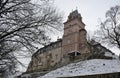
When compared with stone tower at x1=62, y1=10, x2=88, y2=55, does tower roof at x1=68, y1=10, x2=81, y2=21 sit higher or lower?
higher

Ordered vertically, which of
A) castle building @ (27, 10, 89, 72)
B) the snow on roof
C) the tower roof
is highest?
the tower roof

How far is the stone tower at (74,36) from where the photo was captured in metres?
56.9

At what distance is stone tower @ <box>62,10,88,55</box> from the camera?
56928 millimetres

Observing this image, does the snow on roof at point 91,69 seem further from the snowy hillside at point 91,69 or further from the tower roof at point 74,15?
the tower roof at point 74,15

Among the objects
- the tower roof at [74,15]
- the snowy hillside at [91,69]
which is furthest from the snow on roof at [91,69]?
the tower roof at [74,15]

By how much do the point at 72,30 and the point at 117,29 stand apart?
2092cm

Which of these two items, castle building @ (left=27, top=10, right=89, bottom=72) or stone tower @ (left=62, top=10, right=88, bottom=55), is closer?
castle building @ (left=27, top=10, right=89, bottom=72)

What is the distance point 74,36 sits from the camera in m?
58.8

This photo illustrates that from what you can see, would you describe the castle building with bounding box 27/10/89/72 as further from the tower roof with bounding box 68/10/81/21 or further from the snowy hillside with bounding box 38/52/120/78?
the snowy hillside with bounding box 38/52/120/78

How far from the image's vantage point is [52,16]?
39.0ft

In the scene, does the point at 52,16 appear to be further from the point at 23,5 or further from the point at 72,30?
the point at 72,30

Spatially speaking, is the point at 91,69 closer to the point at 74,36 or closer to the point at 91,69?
the point at 91,69

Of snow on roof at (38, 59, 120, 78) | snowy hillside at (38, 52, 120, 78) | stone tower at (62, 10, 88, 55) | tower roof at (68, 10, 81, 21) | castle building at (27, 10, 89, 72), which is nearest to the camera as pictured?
snow on roof at (38, 59, 120, 78)

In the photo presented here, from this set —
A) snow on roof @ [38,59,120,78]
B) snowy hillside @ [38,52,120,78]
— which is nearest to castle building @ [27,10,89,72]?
snowy hillside @ [38,52,120,78]
